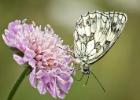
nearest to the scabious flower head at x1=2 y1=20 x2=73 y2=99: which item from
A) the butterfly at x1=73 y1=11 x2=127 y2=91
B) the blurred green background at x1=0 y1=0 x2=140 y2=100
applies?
the butterfly at x1=73 y1=11 x2=127 y2=91

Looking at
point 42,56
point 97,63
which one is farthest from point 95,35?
point 97,63

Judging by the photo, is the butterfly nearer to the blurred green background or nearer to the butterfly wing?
the butterfly wing

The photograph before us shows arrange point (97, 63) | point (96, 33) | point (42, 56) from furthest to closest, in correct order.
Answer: point (97, 63)
point (96, 33)
point (42, 56)

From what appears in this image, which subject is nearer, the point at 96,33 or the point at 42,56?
the point at 42,56

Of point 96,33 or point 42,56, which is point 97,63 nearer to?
point 96,33

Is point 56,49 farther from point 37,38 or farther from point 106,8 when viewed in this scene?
point 106,8

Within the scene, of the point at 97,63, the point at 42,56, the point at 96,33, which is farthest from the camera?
the point at 97,63

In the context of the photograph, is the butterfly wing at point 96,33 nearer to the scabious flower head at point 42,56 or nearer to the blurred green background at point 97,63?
the scabious flower head at point 42,56
